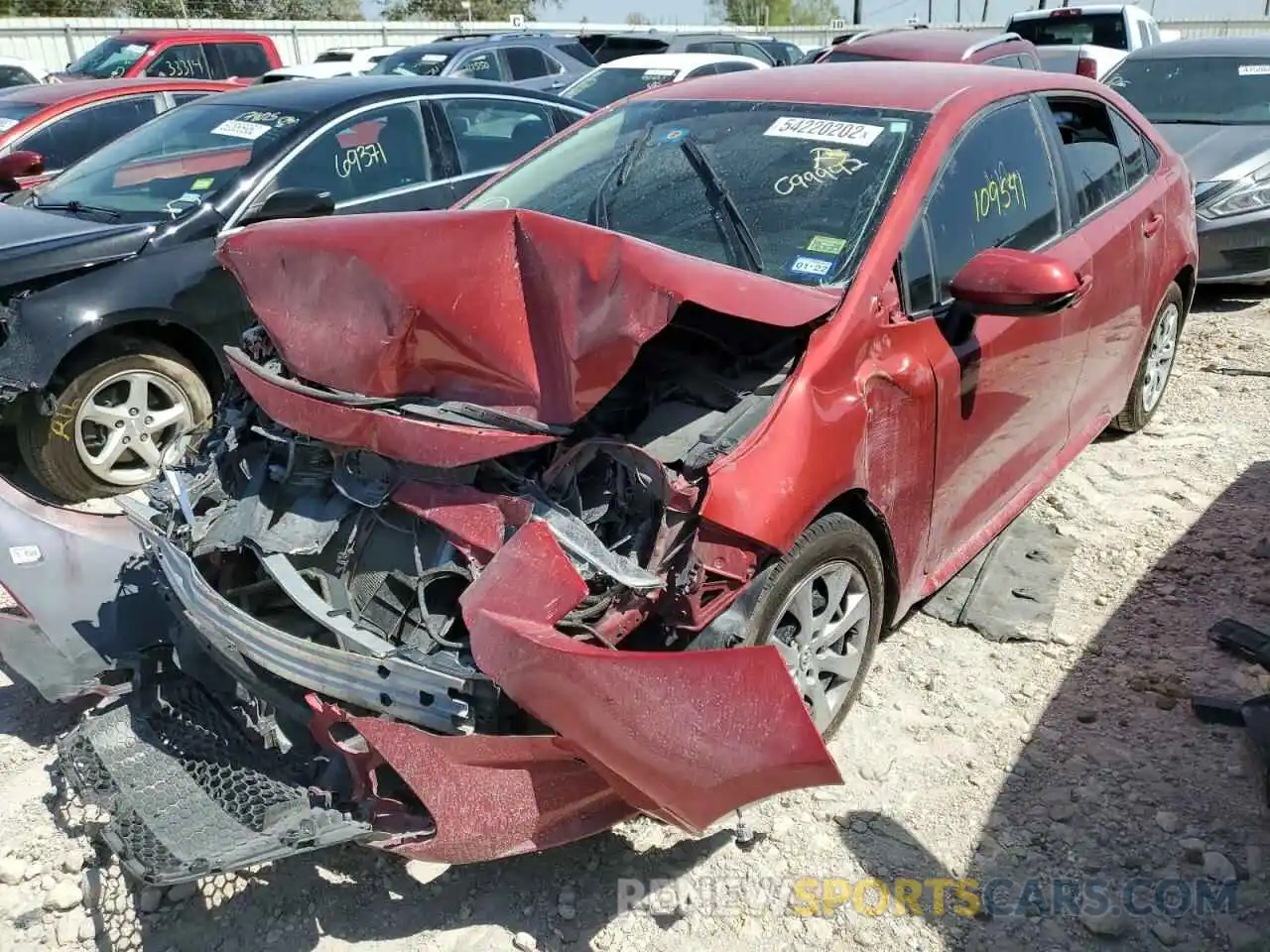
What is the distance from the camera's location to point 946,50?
10.4 meters

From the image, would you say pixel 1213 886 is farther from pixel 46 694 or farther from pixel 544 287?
pixel 46 694

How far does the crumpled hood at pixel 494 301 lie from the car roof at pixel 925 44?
870cm

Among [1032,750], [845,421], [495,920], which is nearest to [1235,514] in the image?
[1032,750]

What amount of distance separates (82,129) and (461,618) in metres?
7.42

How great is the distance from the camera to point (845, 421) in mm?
2689

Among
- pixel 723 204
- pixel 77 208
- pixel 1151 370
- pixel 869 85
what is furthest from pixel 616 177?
pixel 77 208

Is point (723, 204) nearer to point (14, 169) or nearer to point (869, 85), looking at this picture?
point (869, 85)

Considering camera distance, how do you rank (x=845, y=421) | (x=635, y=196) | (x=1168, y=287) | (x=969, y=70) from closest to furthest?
(x=845, y=421), (x=635, y=196), (x=969, y=70), (x=1168, y=287)

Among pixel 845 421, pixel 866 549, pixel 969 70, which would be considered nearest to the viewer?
pixel 845 421

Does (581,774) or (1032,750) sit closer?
(581,774)

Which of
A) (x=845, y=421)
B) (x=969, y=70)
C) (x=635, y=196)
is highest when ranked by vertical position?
(x=969, y=70)

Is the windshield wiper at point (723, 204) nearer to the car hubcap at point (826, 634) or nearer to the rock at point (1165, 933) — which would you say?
the car hubcap at point (826, 634)

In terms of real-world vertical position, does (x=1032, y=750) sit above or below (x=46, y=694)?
below

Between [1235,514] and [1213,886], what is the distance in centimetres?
231
